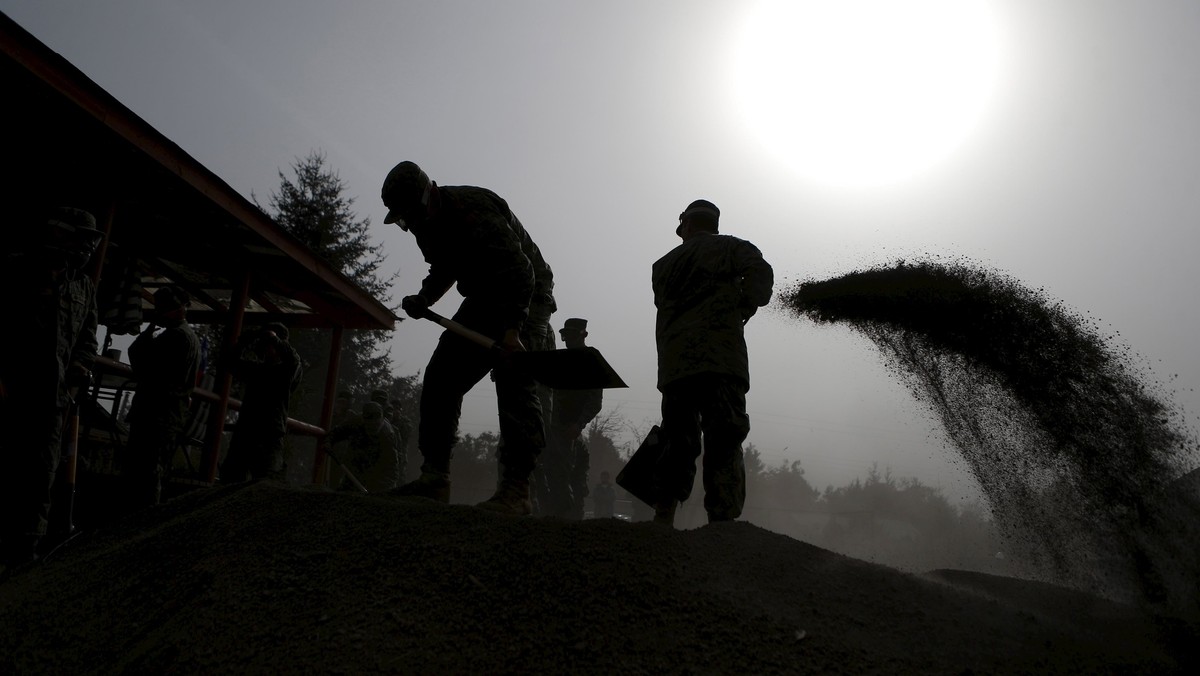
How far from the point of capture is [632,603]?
1770mm

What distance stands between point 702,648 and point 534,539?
30.0 inches

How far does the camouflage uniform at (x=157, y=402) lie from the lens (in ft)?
14.1

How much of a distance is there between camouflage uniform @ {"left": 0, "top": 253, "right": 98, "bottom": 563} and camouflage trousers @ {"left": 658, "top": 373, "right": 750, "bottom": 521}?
9.96 feet

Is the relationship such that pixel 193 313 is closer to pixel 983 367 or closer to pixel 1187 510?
pixel 983 367

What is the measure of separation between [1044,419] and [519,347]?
333 cm

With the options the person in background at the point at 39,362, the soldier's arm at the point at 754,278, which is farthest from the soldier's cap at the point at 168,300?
the soldier's arm at the point at 754,278

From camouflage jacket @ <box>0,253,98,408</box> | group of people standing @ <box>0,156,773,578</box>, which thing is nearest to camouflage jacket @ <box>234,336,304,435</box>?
group of people standing @ <box>0,156,773,578</box>

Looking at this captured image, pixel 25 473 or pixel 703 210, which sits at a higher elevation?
pixel 703 210

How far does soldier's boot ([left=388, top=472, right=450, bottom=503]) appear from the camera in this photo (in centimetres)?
331

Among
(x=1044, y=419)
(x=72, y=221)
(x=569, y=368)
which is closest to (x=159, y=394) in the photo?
(x=72, y=221)

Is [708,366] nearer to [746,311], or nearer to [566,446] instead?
[746,311]

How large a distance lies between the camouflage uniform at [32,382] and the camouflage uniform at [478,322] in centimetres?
178

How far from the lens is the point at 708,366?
336 centimetres

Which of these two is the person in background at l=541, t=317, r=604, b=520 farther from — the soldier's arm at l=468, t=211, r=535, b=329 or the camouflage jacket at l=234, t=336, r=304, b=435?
the soldier's arm at l=468, t=211, r=535, b=329
